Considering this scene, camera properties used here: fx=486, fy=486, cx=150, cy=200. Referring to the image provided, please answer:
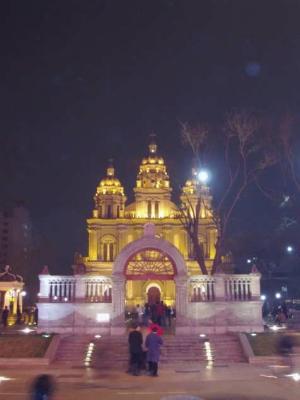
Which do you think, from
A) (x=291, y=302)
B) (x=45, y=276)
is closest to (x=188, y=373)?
(x=45, y=276)

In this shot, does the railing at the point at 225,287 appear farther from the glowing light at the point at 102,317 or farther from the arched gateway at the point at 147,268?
the glowing light at the point at 102,317

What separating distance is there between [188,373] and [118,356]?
155 inches

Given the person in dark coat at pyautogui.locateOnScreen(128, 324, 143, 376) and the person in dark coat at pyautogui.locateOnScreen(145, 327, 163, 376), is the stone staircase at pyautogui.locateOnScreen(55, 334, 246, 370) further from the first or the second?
the person in dark coat at pyautogui.locateOnScreen(145, 327, 163, 376)

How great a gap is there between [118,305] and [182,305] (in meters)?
3.16

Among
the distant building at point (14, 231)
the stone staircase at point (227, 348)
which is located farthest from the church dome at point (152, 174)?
the stone staircase at point (227, 348)

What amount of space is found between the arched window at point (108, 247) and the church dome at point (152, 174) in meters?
8.67

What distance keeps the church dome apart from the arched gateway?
43039mm

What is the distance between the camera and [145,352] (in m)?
17.0

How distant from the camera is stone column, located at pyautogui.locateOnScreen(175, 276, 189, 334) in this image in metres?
23.7

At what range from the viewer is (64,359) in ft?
64.1

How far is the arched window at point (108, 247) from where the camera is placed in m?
65.6

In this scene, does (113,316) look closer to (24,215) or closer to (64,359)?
(64,359)

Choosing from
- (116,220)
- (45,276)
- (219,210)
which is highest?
(116,220)

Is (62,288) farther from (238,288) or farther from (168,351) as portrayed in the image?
(238,288)
